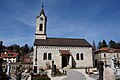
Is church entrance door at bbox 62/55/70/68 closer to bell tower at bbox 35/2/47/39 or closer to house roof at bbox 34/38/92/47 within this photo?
house roof at bbox 34/38/92/47

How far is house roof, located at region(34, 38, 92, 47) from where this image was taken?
46319 mm

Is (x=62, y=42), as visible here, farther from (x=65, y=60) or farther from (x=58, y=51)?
(x=65, y=60)

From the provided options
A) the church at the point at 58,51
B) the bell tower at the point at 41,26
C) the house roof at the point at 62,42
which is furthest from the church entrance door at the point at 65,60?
the bell tower at the point at 41,26

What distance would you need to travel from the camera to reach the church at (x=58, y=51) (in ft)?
147

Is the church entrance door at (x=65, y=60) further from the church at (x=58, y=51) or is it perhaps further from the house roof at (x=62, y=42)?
the house roof at (x=62, y=42)

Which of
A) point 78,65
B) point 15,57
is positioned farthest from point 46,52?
point 15,57

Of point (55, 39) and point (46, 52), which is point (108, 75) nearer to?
point (46, 52)

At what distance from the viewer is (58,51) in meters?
46.3

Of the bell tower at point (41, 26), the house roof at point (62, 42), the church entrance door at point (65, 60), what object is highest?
the bell tower at point (41, 26)

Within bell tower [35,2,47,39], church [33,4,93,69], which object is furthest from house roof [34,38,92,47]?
bell tower [35,2,47,39]

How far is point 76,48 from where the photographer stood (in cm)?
4766

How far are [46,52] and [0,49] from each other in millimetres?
32598

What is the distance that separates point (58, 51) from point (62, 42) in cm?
382

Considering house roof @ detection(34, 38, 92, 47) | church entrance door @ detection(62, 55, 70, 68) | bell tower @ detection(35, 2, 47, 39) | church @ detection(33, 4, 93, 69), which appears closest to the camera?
church @ detection(33, 4, 93, 69)
